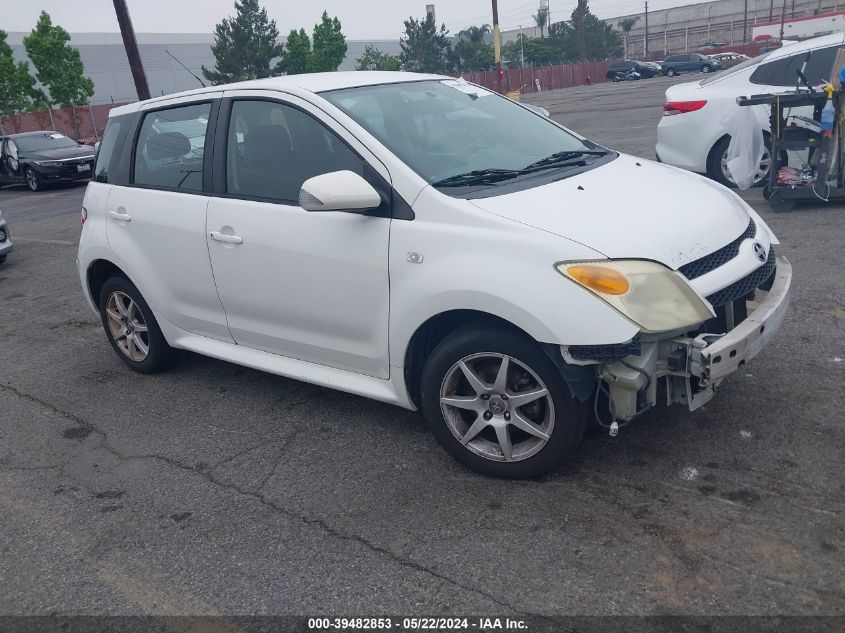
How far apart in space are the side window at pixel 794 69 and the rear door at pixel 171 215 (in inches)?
262

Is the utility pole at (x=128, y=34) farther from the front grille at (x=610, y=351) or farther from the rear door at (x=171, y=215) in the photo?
the front grille at (x=610, y=351)

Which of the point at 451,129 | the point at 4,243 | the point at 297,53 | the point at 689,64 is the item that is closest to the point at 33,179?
the point at 4,243

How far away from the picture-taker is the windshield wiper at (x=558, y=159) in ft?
13.2

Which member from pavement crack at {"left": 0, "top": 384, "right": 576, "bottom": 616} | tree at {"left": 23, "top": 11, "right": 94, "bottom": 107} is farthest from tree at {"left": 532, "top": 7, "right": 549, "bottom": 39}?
pavement crack at {"left": 0, "top": 384, "right": 576, "bottom": 616}

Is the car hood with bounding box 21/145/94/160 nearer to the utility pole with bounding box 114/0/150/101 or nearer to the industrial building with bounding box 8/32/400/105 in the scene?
the utility pole with bounding box 114/0/150/101

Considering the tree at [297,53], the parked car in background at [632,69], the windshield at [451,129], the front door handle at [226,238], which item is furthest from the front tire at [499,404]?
the parked car in background at [632,69]

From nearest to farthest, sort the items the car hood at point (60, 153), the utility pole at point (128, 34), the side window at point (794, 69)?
the side window at point (794, 69), the car hood at point (60, 153), the utility pole at point (128, 34)

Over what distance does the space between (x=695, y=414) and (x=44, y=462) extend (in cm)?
344

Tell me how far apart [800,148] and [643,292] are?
570 cm

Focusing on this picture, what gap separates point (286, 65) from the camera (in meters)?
57.1

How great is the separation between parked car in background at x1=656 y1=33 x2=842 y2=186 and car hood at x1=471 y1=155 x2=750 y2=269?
5.27 metres

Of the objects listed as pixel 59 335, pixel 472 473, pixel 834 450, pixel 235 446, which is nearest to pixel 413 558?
pixel 472 473

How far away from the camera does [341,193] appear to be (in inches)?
139

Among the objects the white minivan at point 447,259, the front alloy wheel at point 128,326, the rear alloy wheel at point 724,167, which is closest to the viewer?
the white minivan at point 447,259
